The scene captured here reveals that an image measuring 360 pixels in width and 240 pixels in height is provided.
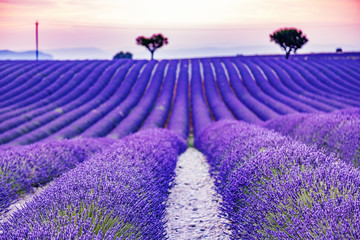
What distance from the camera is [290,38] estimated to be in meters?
40.2

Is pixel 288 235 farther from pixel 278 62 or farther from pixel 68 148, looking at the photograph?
pixel 278 62

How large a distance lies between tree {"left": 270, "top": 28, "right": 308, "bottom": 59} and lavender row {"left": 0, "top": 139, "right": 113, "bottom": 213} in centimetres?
3805

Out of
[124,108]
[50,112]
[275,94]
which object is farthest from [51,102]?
[275,94]

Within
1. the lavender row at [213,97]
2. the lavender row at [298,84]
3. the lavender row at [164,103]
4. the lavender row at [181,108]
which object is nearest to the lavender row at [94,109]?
the lavender row at [164,103]

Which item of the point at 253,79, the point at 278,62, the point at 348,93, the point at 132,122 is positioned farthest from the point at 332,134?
the point at 278,62

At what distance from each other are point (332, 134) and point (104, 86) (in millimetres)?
21217

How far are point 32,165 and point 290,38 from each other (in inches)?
1575

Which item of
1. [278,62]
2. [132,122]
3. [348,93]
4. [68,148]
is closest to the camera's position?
[68,148]

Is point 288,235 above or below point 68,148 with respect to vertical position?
above

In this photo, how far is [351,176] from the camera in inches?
111

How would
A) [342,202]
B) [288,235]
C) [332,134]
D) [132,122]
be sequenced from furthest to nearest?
[132,122]
[332,134]
[288,235]
[342,202]

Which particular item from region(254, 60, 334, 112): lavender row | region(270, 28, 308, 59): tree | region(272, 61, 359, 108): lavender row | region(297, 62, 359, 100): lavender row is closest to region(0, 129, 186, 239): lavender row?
region(254, 60, 334, 112): lavender row

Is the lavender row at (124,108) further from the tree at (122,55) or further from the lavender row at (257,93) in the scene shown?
the tree at (122,55)

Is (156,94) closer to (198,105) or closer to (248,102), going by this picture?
(198,105)
